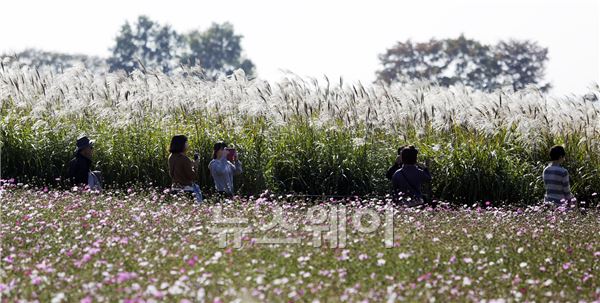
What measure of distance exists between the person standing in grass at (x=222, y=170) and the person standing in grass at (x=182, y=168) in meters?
0.29

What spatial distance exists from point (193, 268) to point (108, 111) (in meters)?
8.20

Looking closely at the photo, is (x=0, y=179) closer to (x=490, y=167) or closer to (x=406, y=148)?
(x=406, y=148)

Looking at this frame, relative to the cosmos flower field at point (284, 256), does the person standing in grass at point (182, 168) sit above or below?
above

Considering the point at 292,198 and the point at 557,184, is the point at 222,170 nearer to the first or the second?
the point at 292,198

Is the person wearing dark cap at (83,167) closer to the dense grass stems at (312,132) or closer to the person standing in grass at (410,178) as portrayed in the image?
the dense grass stems at (312,132)

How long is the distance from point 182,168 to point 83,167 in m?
1.52

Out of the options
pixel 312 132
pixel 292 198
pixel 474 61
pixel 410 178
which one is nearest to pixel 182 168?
pixel 292 198

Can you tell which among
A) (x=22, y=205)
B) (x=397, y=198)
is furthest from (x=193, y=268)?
(x=397, y=198)

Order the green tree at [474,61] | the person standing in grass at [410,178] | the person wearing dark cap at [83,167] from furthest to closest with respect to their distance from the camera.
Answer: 1. the green tree at [474,61]
2. the person wearing dark cap at [83,167]
3. the person standing in grass at [410,178]

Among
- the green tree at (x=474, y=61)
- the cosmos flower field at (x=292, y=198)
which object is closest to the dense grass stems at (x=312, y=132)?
the cosmos flower field at (x=292, y=198)

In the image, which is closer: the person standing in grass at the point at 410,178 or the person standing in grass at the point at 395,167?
the person standing in grass at the point at 410,178

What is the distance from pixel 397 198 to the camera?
11.8m

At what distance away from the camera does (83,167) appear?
41.3ft

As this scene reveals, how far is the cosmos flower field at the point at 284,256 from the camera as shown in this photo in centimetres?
602
